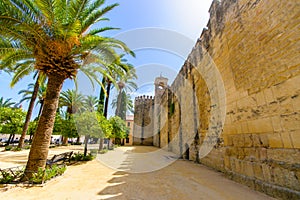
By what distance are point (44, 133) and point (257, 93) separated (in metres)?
6.64

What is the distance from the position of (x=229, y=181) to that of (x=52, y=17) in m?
7.53

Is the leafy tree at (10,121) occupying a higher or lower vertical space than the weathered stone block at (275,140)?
Answer: higher

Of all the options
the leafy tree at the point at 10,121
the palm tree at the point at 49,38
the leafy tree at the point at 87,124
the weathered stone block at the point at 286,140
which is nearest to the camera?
the weathered stone block at the point at 286,140

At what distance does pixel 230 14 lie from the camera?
5.20 m

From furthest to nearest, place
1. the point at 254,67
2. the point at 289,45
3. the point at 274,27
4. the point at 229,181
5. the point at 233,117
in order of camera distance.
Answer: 1. the point at 233,117
2. the point at 229,181
3. the point at 254,67
4. the point at 274,27
5. the point at 289,45

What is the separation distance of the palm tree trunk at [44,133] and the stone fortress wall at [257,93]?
6.10 meters

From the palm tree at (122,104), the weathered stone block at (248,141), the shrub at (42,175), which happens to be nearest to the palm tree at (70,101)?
the palm tree at (122,104)

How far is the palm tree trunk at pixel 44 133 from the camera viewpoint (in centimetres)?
458

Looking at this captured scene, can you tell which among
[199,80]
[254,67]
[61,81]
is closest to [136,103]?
[199,80]

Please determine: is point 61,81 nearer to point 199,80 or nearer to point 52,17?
point 52,17

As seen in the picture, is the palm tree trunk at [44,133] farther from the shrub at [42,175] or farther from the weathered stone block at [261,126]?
the weathered stone block at [261,126]

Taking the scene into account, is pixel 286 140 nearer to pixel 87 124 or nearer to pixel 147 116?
pixel 87 124

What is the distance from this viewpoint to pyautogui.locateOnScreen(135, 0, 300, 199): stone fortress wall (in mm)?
3088

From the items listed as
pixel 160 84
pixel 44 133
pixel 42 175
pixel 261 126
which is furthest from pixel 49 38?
pixel 160 84
